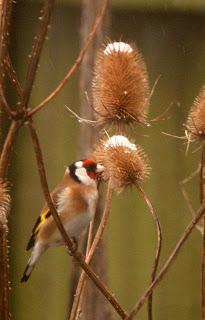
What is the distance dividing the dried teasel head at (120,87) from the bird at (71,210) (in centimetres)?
9

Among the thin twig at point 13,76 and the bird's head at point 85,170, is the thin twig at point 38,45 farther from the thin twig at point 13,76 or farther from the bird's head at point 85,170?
the bird's head at point 85,170

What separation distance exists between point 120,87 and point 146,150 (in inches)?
27.5

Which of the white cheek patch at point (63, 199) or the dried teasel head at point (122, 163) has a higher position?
the dried teasel head at point (122, 163)

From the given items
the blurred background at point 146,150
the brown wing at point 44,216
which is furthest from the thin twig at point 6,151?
the blurred background at point 146,150

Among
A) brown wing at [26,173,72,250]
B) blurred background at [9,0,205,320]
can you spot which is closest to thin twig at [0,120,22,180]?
brown wing at [26,173,72,250]

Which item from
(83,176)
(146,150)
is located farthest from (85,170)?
(146,150)

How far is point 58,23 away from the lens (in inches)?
58.6

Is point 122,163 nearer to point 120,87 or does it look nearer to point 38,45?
point 120,87

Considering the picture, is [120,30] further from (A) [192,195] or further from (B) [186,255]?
(B) [186,255]

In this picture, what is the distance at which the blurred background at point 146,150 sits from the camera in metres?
1.47

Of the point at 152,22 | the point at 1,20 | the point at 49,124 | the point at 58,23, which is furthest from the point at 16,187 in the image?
the point at 1,20

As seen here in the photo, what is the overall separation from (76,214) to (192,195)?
2.01ft

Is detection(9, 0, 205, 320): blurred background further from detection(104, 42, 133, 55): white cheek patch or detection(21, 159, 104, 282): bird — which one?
detection(104, 42, 133, 55): white cheek patch

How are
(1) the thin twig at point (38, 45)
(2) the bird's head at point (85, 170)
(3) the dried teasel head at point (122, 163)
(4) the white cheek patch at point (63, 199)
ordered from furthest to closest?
(4) the white cheek patch at point (63, 199), (2) the bird's head at point (85, 170), (3) the dried teasel head at point (122, 163), (1) the thin twig at point (38, 45)
